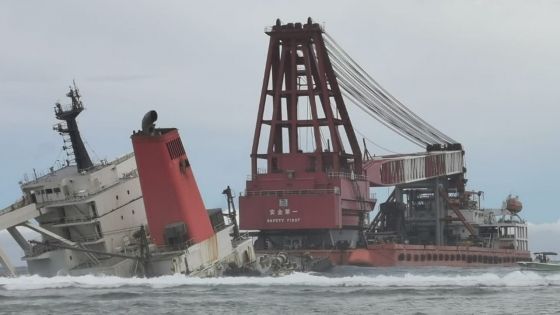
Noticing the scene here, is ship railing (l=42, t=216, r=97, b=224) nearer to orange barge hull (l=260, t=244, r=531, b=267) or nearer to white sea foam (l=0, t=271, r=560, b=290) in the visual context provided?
white sea foam (l=0, t=271, r=560, b=290)

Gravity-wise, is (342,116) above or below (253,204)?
above

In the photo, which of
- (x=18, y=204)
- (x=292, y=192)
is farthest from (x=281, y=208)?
(x=18, y=204)

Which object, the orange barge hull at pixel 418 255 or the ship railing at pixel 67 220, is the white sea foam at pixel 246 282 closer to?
the ship railing at pixel 67 220

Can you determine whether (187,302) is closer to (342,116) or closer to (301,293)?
(301,293)

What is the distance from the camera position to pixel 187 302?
51.7 meters

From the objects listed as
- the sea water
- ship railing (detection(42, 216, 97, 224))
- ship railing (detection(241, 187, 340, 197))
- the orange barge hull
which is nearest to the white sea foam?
the sea water

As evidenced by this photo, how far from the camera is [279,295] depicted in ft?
180

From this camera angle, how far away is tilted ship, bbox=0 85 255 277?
209 ft

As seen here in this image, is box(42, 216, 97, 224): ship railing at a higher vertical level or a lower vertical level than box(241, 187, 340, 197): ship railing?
lower

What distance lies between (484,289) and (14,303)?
2185 cm

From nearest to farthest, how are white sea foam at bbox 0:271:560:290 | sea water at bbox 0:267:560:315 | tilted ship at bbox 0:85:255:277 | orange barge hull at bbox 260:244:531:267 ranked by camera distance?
sea water at bbox 0:267:560:315 → white sea foam at bbox 0:271:560:290 → tilted ship at bbox 0:85:255:277 → orange barge hull at bbox 260:244:531:267

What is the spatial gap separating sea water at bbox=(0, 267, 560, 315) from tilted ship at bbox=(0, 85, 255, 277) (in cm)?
182

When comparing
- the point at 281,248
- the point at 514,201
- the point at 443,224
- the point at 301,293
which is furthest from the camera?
the point at 514,201

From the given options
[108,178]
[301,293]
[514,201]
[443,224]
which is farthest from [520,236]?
[301,293]
